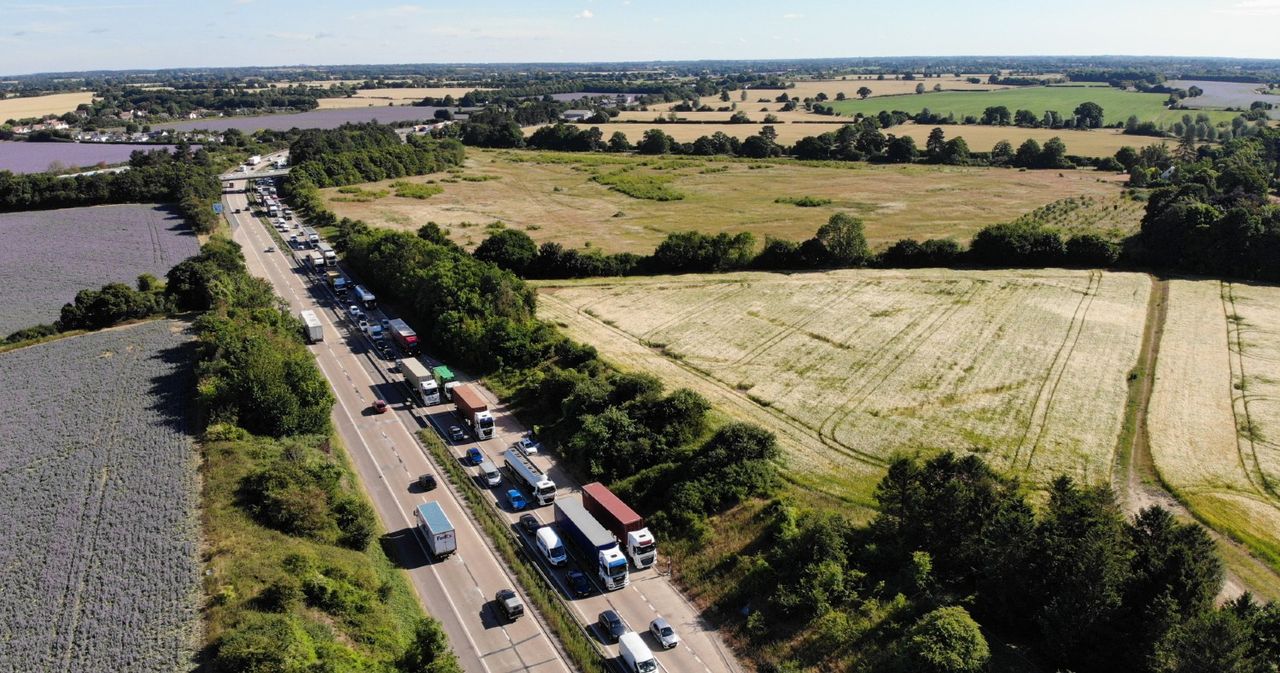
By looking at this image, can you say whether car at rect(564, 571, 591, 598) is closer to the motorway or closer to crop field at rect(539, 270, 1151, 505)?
the motorway

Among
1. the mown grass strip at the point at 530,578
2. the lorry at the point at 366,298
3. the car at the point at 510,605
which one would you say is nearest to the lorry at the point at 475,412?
the mown grass strip at the point at 530,578

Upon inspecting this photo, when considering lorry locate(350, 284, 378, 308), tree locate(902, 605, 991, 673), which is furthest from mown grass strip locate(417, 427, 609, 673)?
lorry locate(350, 284, 378, 308)

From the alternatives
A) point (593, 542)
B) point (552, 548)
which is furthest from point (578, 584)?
point (552, 548)

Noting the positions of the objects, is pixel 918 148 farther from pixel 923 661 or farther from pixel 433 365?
pixel 923 661

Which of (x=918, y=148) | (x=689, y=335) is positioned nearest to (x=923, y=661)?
(x=689, y=335)

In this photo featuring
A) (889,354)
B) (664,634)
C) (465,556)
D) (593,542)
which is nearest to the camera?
(664,634)

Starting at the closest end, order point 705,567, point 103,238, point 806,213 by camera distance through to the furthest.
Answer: point 705,567, point 103,238, point 806,213

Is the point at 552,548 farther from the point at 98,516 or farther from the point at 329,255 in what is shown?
the point at 329,255
